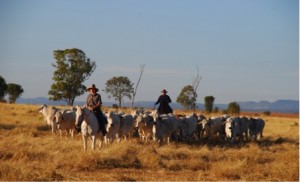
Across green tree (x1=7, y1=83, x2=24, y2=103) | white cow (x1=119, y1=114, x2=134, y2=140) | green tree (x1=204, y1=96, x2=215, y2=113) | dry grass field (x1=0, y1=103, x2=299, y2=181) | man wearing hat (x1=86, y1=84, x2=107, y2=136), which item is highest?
green tree (x1=7, y1=83, x2=24, y2=103)

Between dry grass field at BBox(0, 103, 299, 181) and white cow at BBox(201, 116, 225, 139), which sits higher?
white cow at BBox(201, 116, 225, 139)

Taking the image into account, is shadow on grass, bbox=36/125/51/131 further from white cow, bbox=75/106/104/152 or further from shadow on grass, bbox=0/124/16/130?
white cow, bbox=75/106/104/152

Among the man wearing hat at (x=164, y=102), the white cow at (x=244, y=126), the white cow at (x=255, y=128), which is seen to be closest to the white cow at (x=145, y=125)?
the man wearing hat at (x=164, y=102)

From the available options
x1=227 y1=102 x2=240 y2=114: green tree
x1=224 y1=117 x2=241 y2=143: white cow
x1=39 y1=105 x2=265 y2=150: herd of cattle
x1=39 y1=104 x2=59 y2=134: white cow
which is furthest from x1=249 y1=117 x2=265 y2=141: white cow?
x1=227 y1=102 x2=240 y2=114: green tree

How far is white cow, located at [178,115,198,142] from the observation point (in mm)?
26281

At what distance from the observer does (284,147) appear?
962 inches

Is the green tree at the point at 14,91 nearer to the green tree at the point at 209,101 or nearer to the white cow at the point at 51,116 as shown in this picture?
the green tree at the point at 209,101

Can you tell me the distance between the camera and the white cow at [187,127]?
86.2 feet

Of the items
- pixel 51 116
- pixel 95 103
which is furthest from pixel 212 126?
pixel 95 103

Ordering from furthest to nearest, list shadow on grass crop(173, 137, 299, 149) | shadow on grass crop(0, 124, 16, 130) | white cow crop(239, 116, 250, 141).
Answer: white cow crop(239, 116, 250, 141) → shadow on grass crop(0, 124, 16, 130) → shadow on grass crop(173, 137, 299, 149)

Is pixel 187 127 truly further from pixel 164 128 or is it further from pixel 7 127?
pixel 7 127

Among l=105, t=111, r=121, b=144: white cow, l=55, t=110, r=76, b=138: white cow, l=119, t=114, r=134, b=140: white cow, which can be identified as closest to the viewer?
l=105, t=111, r=121, b=144: white cow

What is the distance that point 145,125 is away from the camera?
2392 centimetres

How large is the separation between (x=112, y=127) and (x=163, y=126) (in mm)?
3468
